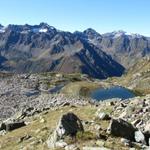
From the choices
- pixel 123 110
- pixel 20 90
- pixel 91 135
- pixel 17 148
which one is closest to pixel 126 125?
→ pixel 91 135

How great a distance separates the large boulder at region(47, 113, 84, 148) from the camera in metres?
22.6

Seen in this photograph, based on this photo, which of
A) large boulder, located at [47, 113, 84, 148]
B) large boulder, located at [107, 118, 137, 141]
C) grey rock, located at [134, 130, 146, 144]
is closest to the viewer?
large boulder, located at [47, 113, 84, 148]

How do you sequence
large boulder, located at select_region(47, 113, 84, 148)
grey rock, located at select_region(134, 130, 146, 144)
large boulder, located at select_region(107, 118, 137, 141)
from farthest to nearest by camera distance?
large boulder, located at select_region(107, 118, 137, 141)
grey rock, located at select_region(134, 130, 146, 144)
large boulder, located at select_region(47, 113, 84, 148)

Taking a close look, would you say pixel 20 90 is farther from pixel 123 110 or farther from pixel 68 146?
pixel 68 146

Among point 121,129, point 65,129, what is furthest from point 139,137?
point 65,129

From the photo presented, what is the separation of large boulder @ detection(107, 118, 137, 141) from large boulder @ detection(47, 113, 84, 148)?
1872 mm

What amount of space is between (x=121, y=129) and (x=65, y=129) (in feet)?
11.2

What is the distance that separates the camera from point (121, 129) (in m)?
23.9

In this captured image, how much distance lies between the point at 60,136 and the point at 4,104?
94.0 metres

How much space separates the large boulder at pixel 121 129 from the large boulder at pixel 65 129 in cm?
187

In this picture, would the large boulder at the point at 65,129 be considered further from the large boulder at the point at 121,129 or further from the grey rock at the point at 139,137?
the grey rock at the point at 139,137

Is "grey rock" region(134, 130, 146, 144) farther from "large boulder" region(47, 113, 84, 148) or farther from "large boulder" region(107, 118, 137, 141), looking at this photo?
"large boulder" region(47, 113, 84, 148)

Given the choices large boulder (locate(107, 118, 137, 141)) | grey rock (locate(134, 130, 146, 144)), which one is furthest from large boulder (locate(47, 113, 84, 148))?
grey rock (locate(134, 130, 146, 144))

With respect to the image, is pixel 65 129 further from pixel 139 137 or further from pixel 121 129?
pixel 139 137
